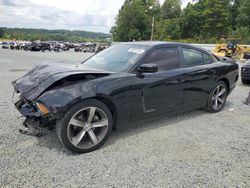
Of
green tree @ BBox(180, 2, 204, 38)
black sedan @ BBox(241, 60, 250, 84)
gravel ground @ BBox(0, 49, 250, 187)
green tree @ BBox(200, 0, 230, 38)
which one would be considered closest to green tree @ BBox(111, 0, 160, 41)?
green tree @ BBox(180, 2, 204, 38)

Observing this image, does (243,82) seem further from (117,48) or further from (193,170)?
(193,170)

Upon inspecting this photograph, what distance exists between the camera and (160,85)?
12.1 feet

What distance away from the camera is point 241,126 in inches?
168

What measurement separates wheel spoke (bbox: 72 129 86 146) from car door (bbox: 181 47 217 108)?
6.46 ft

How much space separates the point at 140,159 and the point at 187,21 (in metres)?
57.4

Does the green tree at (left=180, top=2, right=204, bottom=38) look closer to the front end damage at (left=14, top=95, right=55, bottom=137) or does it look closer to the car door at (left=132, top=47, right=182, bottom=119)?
the car door at (left=132, top=47, right=182, bottom=119)

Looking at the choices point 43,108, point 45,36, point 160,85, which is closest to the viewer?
point 43,108

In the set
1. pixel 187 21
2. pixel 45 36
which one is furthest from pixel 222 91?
pixel 45 36

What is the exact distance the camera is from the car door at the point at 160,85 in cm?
351

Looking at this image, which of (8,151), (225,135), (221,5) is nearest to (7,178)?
(8,151)

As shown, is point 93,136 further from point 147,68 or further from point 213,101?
point 213,101

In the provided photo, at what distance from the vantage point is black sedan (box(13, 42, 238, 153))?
9.50ft

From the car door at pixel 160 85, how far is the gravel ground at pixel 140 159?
458 millimetres

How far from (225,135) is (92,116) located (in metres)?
2.27
